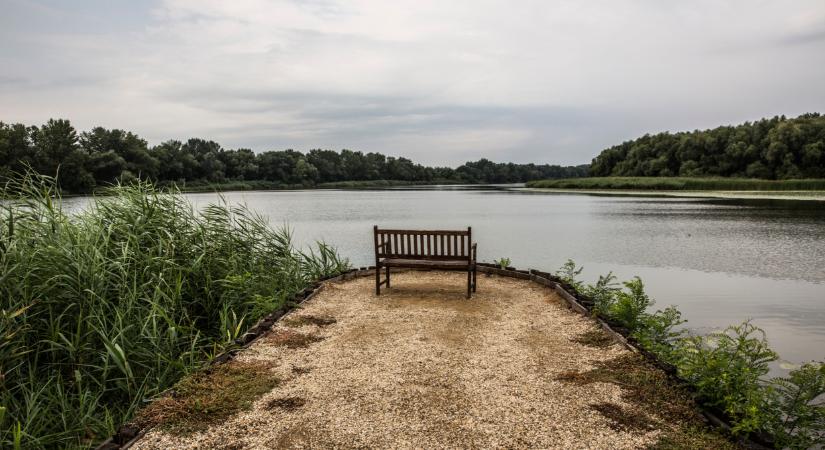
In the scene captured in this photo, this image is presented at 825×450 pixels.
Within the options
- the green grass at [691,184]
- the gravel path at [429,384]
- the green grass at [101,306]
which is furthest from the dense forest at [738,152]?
the green grass at [101,306]

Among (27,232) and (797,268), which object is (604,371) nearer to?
(27,232)

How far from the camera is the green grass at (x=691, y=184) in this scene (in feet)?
172

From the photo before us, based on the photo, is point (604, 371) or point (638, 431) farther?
point (604, 371)

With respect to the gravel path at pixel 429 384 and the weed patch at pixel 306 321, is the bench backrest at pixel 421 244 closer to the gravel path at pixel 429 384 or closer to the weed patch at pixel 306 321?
the gravel path at pixel 429 384

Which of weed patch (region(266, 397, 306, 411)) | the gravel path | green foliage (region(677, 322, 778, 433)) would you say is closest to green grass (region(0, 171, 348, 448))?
the gravel path

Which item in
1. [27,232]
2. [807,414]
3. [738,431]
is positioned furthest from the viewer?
[27,232]

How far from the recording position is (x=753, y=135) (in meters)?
73.4

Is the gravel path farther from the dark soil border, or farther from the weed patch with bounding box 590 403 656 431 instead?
the dark soil border

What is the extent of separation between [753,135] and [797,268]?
73980 mm

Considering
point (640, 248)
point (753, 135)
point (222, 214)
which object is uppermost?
point (753, 135)

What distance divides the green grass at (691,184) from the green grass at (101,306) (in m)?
61.3

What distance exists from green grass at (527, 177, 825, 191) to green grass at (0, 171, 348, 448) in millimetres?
61341

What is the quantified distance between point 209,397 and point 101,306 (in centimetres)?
203

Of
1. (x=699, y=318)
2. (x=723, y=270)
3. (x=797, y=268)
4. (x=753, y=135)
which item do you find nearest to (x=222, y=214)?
(x=699, y=318)
